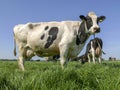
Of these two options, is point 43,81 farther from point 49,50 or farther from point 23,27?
point 23,27

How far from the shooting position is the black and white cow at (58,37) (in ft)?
A: 37.7

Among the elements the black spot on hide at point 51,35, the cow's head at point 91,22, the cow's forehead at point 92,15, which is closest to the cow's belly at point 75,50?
the cow's head at point 91,22

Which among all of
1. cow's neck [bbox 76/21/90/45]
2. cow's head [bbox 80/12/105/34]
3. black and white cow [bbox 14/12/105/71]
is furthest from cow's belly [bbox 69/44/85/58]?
cow's head [bbox 80/12/105/34]

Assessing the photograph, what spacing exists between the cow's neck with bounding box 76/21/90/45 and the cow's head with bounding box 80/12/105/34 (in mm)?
87

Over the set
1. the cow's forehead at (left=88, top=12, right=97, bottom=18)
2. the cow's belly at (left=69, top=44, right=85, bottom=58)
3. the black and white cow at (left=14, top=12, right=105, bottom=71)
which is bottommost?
the cow's belly at (left=69, top=44, right=85, bottom=58)

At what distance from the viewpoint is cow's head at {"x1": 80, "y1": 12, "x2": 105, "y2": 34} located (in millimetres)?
11572

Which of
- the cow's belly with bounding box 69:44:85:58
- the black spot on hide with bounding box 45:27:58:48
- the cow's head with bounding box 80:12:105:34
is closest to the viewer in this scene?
the cow's belly with bounding box 69:44:85:58

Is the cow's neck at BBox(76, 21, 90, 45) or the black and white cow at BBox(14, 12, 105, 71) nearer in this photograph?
the black and white cow at BBox(14, 12, 105, 71)

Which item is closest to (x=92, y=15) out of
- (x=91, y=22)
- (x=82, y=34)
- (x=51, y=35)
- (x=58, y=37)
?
(x=91, y=22)

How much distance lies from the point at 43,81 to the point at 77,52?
664cm

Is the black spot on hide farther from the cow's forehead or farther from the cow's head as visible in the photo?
the cow's forehead

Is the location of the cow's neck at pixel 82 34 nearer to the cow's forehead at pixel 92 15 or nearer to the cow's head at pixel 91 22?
the cow's head at pixel 91 22

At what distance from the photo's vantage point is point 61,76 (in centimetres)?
534

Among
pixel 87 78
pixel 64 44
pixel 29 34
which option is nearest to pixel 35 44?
pixel 29 34
